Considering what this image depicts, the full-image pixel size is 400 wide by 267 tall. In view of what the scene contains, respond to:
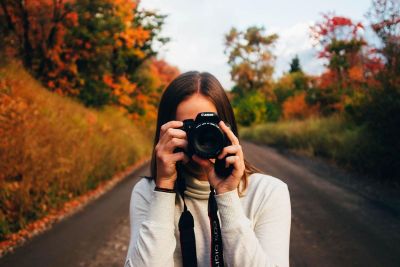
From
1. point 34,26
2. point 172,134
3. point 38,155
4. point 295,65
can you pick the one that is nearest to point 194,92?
point 172,134

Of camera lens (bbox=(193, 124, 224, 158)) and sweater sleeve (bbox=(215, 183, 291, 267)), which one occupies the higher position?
camera lens (bbox=(193, 124, 224, 158))

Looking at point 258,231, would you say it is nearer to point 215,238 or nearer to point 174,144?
point 215,238

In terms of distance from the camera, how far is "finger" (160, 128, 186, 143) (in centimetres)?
166

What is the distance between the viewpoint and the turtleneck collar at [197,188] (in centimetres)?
166

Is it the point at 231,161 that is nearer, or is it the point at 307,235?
the point at 231,161

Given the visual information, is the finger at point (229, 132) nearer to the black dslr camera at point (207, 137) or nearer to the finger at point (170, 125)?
the black dslr camera at point (207, 137)

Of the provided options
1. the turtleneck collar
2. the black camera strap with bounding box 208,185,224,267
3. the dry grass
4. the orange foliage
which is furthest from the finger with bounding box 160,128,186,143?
the orange foliage

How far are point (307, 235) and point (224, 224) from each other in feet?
13.9

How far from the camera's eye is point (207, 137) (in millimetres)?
1633

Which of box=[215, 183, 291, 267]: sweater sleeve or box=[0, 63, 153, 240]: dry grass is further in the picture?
box=[0, 63, 153, 240]: dry grass

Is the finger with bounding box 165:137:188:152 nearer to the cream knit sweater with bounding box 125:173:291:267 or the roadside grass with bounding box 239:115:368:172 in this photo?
the cream knit sweater with bounding box 125:173:291:267

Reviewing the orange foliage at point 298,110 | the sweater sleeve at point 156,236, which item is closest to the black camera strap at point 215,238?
the sweater sleeve at point 156,236

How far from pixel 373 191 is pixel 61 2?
34.2 ft

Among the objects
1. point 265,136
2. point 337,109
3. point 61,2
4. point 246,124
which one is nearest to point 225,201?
point 61,2
